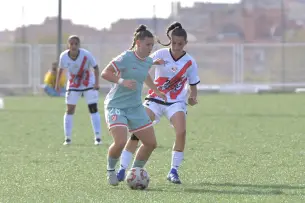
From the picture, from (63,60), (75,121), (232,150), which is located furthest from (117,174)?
(75,121)

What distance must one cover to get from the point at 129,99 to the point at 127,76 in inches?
9.6

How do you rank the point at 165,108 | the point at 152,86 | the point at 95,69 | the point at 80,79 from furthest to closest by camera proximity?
the point at 80,79 < the point at 95,69 < the point at 165,108 < the point at 152,86

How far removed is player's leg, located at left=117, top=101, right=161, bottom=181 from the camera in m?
9.93

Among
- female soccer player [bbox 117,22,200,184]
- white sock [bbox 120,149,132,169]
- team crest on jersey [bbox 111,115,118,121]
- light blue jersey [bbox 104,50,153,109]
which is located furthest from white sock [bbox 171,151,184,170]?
team crest on jersey [bbox 111,115,118,121]

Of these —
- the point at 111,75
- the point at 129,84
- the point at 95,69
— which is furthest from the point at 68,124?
the point at 129,84

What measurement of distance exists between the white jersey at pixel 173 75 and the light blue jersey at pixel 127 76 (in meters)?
0.68

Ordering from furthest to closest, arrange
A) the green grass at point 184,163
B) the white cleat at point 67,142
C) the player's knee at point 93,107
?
1. the player's knee at point 93,107
2. the white cleat at point 67,142
3. the green grass at point 184,163

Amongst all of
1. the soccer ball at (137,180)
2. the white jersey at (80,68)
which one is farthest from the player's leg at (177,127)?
the white jersey at (80,68)

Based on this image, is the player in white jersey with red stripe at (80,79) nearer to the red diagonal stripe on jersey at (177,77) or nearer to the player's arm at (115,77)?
the red diagonal stripe on jersey at (177,77)

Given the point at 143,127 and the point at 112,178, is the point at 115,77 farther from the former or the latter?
the point at 112,178

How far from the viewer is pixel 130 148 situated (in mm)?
10070

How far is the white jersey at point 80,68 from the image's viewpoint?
15359mm

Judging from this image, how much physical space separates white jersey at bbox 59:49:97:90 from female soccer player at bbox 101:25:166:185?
18.7 ft

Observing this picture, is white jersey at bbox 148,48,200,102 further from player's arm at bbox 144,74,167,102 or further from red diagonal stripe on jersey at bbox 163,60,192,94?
player's arm at bbox 144,74,167,102
